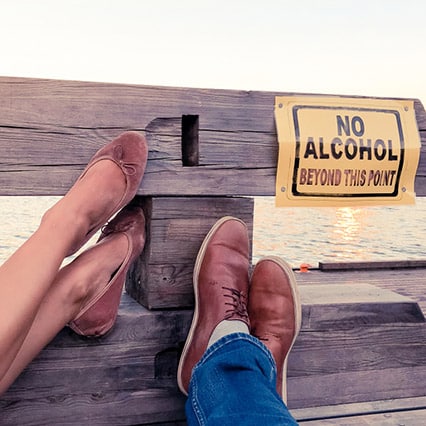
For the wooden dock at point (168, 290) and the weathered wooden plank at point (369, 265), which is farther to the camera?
the weathered wooden plank at point (369, 265)

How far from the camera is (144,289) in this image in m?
1.69

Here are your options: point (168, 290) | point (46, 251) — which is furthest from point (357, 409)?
Answer: point (46, 251)

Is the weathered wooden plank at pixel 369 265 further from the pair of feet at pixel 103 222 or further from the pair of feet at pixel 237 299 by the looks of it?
the pair of feet at pixel 103 222

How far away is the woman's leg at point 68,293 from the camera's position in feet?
4.65

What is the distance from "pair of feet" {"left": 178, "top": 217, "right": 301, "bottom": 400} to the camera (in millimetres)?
1615

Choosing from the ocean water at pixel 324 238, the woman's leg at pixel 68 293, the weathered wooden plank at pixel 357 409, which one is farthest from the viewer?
the ocean water at pixel 324 238

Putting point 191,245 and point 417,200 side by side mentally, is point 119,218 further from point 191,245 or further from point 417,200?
point 417,200

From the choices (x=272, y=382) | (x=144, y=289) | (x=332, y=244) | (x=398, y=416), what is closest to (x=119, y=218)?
(x=144, y=289)

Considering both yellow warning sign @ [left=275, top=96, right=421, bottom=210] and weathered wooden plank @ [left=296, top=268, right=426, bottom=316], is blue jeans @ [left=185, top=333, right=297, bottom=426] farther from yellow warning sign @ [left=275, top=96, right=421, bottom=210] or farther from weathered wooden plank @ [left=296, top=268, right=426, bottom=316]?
weathered wooden plank @ [left=296, top=268, right=426, bottom=316]

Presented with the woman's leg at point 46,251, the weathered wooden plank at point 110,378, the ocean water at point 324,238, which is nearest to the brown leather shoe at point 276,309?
the weathered wooden plank at point 110,378

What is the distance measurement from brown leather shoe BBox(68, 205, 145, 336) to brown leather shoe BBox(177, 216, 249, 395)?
0.65 ft

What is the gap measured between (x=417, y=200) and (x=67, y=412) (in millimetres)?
1305

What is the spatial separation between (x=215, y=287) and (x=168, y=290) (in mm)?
142

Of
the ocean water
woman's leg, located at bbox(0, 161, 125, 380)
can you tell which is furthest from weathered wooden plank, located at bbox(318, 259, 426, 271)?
the ocean water
